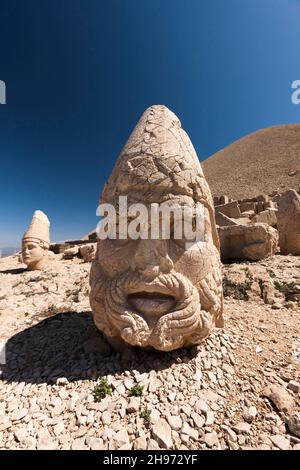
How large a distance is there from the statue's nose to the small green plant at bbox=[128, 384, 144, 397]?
1011 mm

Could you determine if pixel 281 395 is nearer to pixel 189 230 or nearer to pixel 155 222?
pixel 189 230

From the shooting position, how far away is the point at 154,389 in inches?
84.1

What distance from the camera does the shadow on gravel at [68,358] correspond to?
2.42 m

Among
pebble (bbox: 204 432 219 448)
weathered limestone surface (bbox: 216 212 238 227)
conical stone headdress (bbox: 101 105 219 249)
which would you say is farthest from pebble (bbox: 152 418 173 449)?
weathered limestone surface (bbox: 216 212 238 227)

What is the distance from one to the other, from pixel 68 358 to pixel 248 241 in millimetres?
5522

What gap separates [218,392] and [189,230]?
160 cm

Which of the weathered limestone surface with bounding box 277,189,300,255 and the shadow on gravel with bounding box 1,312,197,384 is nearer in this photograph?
the shadow on gravel with bounding box 1,312,197,384

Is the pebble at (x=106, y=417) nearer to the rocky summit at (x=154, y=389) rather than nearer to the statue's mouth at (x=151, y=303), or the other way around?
the rocky summit at (x=154, y=389)

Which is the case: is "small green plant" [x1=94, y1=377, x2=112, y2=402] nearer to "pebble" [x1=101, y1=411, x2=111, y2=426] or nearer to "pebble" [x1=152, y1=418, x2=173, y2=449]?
"pebble" [x1=101, y1=411, x2=111, y2=426]

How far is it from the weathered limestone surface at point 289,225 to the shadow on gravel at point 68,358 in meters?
5.94

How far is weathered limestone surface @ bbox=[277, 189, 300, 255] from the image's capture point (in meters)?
6.89

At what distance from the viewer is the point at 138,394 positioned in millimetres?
2098

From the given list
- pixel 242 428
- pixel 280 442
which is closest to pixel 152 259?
pixel 242 428
